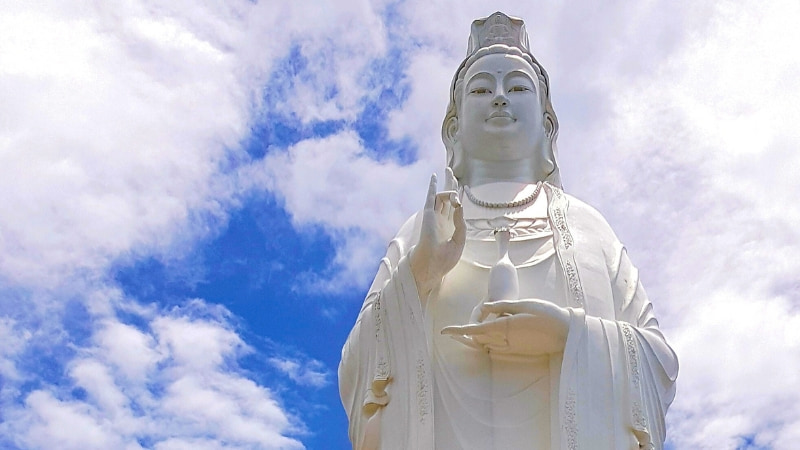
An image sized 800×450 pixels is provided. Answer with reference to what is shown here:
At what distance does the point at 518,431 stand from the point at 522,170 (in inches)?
85.9

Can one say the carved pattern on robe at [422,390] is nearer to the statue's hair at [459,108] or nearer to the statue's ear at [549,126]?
the statue's hair at [459,108]

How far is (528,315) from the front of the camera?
6.51m

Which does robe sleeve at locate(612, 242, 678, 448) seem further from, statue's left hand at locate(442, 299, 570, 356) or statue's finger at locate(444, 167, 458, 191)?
statue's finger at locate(444, 167, 458, 191)

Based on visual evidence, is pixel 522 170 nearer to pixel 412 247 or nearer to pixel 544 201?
pixel 544 201

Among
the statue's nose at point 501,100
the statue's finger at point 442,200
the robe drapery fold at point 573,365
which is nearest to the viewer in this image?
the robe drapery fold at point 573,365

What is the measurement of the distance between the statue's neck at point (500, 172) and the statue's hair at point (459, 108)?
173mm

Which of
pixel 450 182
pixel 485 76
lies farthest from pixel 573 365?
pixel 485 76

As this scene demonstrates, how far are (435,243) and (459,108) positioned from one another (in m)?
1.93

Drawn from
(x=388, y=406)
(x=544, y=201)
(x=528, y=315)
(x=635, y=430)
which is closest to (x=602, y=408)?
(x=635, y=430)

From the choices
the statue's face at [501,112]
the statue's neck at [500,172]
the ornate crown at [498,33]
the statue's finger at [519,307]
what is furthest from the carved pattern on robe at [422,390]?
the ornate crown at [498,33]

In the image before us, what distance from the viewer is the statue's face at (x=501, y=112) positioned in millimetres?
8000

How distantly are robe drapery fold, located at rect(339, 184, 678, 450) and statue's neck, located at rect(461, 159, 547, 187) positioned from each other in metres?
0.71

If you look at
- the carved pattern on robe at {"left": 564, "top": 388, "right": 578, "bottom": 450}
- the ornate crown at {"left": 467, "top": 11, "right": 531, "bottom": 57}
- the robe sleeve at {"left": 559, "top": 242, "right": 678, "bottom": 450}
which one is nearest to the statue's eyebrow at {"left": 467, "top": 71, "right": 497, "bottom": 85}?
the ornate crown at {"left": 467, "top": 11, "right": 531, "bottom": 57}

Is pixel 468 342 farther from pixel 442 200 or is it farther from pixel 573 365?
pixel 442 200
